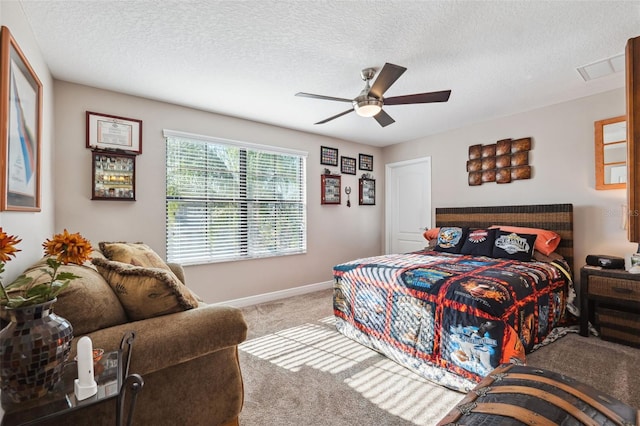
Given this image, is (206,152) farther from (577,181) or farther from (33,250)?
(577,181)

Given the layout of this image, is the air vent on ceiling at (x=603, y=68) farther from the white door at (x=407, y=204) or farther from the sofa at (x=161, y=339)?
the sofa at (x=161, y=339)

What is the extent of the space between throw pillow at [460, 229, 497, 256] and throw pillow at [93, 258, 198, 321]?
3.30 meters

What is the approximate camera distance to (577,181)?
3.45 meters

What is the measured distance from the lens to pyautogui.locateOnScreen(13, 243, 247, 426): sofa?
1.27m

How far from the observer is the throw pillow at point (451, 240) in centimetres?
382

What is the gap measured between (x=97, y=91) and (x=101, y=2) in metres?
1.48

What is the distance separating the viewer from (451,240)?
12.8 feet

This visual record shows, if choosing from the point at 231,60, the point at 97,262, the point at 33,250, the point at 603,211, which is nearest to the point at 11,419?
the point at 97,262

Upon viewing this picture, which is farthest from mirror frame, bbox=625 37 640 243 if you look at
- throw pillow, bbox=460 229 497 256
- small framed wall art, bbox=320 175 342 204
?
small framed wall art, bbox=320 175 342 204

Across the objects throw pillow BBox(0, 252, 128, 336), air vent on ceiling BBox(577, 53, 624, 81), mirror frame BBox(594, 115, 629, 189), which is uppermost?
air vent on ceiling BBox(577, 53, 624, 81)

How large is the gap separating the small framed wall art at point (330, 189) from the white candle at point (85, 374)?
3925 millimetres

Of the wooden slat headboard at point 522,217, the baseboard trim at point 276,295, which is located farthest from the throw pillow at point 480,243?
the baseboard trim at point 276,295

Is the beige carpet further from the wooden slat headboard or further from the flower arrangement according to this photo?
the flower arrangement

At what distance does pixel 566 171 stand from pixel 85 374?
4599 mm
